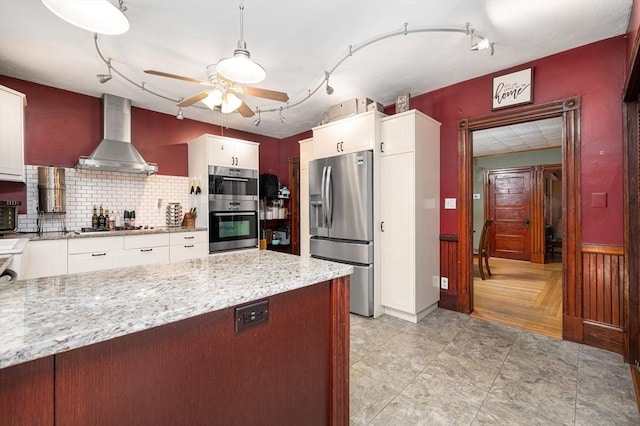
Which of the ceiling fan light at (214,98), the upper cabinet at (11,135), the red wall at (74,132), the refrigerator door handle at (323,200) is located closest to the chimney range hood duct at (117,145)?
the red wall at (74,132)

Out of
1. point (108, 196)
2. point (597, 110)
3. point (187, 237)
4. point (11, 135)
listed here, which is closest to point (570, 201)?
point (597, 110)

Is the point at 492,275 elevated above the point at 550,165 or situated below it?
below

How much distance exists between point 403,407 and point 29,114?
456 centimetres

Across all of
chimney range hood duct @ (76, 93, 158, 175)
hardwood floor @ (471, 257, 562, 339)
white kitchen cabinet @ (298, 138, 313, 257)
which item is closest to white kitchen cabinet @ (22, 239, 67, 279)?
chimney range hood duct @ (76, 93, 158, 175)

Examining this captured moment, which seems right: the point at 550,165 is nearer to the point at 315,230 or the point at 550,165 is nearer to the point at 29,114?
the point at 315,230

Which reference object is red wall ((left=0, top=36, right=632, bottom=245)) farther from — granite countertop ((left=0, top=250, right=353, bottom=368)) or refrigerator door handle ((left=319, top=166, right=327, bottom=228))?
granite countertop ((left=0, top=250, right=353, bottom=368))

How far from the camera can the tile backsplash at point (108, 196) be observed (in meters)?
3.22

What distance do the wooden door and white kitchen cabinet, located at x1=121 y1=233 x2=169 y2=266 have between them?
6854 millimetres

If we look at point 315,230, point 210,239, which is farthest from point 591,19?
point 210,239

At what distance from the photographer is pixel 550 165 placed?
20.1ft

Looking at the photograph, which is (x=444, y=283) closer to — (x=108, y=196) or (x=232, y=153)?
(x=232, y=153)

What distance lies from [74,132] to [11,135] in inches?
30.7

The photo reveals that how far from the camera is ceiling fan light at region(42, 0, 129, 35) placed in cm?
119

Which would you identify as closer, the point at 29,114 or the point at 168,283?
the point at 168,283
